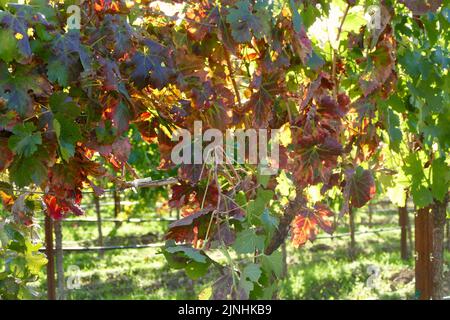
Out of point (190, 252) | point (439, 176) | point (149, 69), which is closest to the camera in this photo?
point (190, 252)

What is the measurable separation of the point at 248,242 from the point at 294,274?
315 inches

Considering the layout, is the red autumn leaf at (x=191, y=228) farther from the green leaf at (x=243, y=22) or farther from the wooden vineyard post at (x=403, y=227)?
the wooden vineyard post at (x=403, y=227)

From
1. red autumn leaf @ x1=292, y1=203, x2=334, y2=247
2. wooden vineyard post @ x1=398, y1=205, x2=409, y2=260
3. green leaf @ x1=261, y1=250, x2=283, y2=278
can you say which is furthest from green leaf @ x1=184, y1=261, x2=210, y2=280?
wooden vineyard post @ x1=398, y1=205, x2=409, y2=260

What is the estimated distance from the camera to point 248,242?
1.32m

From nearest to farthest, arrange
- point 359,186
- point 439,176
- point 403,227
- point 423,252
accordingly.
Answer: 1. point 359,186
2. point 439,176
3. point 423,252
4. point 403,227

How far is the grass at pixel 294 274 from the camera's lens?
8.08m

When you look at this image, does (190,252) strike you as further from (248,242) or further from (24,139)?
(24,139)

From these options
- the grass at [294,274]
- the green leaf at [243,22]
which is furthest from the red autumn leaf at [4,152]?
the grass at [294,274]

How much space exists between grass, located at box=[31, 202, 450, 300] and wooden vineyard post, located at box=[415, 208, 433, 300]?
7.30 ft

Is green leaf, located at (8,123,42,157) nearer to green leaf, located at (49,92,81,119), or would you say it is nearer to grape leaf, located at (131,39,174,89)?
green leaf, located at (49,92,81,119)

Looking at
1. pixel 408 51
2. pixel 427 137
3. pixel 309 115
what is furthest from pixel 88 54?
pixel 427 137

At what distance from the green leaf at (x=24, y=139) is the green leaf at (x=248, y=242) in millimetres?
→ 413

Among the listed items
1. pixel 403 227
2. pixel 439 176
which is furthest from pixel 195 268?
pixel 403 227

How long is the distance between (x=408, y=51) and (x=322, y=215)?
65 centimetres
